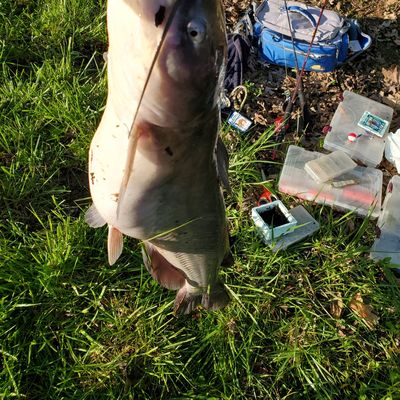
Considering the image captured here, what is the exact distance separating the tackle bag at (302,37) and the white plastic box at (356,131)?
462 mm

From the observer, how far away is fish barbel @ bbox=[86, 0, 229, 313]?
3.69 feet

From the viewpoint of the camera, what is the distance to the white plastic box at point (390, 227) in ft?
11.5

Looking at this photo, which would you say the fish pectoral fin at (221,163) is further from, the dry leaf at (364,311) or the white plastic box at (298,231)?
the dry leaf at (364,311)

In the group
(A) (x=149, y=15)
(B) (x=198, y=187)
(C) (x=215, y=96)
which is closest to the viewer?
(A) (x=149, y=15)

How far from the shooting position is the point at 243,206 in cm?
337

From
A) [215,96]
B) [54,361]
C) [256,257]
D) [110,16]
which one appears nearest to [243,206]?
[256,257]

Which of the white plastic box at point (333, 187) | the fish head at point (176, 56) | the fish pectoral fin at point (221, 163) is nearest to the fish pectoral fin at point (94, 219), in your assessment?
the fish pectoral fin at point (221, 163)

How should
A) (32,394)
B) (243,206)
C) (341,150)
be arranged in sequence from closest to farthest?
1. (32,394)
2. (243,206)
3. (341,150)

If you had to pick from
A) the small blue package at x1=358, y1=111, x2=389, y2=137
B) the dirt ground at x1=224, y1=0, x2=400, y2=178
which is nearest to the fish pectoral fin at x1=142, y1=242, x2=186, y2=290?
the dirt ground at x1=224, y1=0, x2=400, y2=178

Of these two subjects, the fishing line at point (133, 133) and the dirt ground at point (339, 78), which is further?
the dirt ground at point (339, 78)

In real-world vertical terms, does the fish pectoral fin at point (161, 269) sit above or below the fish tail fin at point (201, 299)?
above

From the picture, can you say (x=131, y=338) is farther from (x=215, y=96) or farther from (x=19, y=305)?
(x=215, y=96)

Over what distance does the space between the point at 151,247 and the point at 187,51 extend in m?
1.16

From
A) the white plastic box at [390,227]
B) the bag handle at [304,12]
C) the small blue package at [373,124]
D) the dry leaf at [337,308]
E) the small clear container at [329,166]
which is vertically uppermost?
the bag handle at [304,12]
